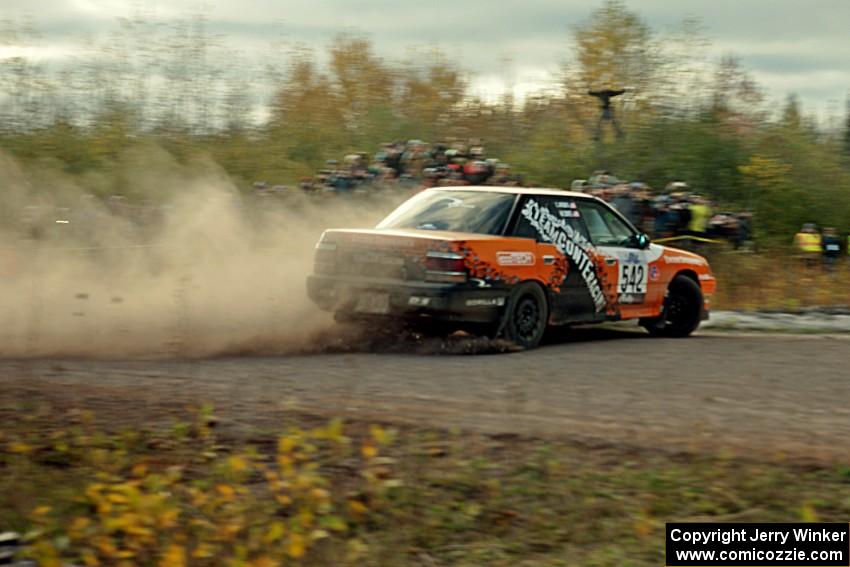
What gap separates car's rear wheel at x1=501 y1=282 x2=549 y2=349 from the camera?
11305 millimetres

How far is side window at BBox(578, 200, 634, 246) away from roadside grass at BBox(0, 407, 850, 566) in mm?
5986

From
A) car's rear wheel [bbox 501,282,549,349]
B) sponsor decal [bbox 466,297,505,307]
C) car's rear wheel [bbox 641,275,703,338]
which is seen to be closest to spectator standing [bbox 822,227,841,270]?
car's rear wheel [bbox 641,275,703,338]

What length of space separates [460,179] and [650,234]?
10.9 ft

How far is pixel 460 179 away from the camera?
1966 centimetres

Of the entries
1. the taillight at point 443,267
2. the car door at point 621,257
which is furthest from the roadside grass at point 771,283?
the taillight at point 443,267

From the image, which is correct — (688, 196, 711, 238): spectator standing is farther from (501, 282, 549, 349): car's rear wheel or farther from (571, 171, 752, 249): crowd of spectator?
(501, 282, 549, 349): car's rear wheel

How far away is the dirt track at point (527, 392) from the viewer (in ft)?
23.9

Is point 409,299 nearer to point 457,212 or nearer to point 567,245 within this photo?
point 457,212

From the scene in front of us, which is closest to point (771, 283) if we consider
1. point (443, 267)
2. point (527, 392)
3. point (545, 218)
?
point (545, 218)

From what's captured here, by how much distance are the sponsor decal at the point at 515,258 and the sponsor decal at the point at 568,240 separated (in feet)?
1.36

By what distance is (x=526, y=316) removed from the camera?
11.6m

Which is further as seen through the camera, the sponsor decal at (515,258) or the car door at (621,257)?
the car door at (621,257)

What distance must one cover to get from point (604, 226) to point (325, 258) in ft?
10.9

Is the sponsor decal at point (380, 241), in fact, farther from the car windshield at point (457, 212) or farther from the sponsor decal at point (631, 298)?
the sponsor decal at point (631, 298)
